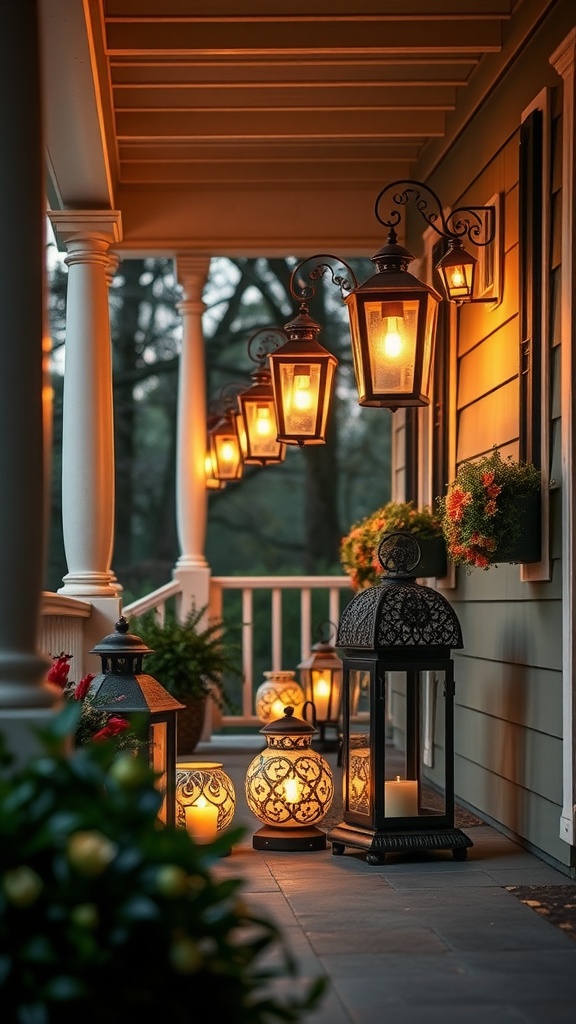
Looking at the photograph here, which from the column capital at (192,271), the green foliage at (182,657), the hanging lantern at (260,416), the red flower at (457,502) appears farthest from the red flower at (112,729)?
the column capital at (192,271)

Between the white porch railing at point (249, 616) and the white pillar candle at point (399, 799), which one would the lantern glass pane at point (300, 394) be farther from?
the white pillar candle at point (399, 799)

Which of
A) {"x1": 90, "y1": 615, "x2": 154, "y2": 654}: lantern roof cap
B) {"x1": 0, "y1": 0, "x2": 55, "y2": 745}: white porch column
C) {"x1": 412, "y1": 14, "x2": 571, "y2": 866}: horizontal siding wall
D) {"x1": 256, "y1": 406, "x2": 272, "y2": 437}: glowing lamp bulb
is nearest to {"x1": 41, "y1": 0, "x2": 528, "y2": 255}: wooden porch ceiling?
{"x1": 412, "y1": 14, "x2": 571, "y2": 866}: horizontal siding wall

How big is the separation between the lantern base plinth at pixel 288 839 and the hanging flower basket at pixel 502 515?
3.69 ft

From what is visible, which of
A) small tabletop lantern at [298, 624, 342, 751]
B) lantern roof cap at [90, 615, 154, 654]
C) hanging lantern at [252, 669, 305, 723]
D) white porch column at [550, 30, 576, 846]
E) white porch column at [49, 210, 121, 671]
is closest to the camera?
white porch column at [550, 30, 576, 846]

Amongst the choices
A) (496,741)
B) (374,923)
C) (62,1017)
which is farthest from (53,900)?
(496,741)

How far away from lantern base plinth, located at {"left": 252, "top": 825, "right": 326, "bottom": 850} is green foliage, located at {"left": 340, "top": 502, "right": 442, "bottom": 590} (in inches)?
55.3

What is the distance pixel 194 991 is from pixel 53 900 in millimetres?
220

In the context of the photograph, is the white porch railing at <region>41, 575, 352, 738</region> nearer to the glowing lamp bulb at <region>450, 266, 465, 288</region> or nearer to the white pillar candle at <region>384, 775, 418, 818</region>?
the white pillar candle at <region>384, 775, 418, 818</region>

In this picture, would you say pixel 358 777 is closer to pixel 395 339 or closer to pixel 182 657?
pixel 395 339

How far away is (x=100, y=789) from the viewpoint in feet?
6.48

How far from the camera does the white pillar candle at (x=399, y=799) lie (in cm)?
457

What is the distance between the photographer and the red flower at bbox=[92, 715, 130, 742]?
12.6 feet

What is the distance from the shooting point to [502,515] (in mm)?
4492

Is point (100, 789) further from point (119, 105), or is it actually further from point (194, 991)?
point (119, 105)
